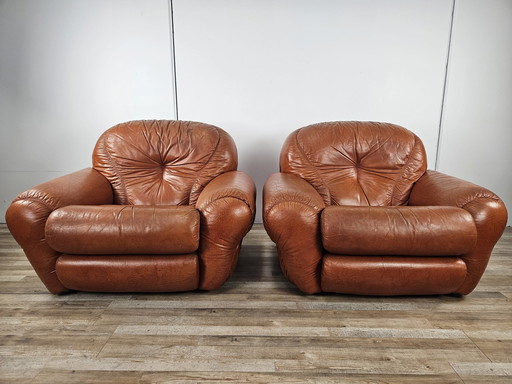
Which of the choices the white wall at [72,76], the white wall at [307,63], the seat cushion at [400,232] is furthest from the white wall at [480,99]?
the white wall at [72,76]

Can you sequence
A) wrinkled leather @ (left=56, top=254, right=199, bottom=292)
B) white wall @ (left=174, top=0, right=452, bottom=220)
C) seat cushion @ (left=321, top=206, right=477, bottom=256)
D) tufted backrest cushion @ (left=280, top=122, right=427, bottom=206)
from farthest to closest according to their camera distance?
white wall @ (left=174, top=0, right=452, bottom=220) → tufted backrest cushion @ (left=280, top=122, right=427, bottom=206) → wrinkled leather @ (left=56, top=254, right=199, bottom=292) → seat cushion @ (left=321, top=206, right=477, bottom=256)

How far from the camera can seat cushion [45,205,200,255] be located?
1.55 m

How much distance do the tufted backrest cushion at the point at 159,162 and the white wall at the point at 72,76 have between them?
598 mm

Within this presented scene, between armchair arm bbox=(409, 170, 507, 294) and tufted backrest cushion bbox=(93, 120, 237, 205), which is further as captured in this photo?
tufted backrest cushion bbox=(93, 120, 237, 205)

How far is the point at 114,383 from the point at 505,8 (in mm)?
3569

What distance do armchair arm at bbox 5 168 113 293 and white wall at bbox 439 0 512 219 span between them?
2844 millimetres

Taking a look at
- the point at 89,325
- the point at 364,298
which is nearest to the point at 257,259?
the point at 364,298

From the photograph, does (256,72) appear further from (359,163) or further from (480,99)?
(480,99)

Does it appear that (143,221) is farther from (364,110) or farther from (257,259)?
(364,110)

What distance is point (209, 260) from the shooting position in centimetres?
167

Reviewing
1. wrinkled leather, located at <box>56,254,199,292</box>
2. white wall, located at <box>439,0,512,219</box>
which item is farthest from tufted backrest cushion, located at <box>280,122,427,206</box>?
wrinkled leather, located at <box>56,254,199,292</box>

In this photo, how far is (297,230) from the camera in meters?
1.60

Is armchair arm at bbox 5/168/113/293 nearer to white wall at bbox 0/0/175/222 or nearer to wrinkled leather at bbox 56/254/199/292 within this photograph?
wrinkled leather at bbox 56/254/199/292

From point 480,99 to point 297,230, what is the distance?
221cm
